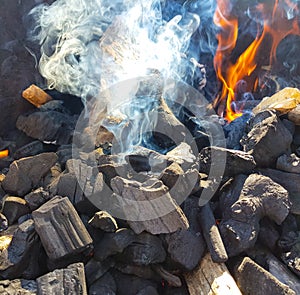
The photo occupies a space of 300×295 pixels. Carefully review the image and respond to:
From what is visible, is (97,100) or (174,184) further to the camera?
(97,100)

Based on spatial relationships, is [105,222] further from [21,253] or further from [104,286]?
[21,253]

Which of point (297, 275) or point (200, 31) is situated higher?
point (200, 31)

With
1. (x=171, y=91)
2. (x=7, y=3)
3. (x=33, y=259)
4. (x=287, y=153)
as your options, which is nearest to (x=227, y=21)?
(x=171, y=91)

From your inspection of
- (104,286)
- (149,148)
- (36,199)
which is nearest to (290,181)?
(149,148)

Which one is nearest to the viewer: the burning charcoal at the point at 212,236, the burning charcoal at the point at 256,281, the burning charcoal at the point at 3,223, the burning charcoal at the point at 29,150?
the burning charcoal at the point at 256,281

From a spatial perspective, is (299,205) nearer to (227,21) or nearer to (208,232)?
(208,232)

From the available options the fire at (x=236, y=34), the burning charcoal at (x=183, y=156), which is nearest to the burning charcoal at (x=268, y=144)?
the burning charcoal at (x=183, y=156)

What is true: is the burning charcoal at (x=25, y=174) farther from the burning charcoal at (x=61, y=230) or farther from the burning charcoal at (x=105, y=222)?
the burning charcoal at (x=105, y=222)
